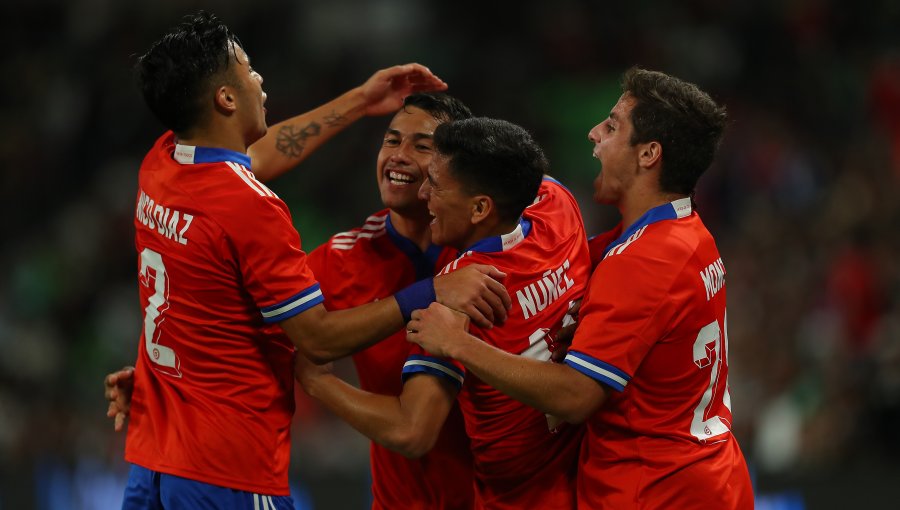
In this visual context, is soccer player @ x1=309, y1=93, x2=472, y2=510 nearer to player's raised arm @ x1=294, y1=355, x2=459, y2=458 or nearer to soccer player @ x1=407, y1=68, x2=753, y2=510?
player's raised arm @ x1=294, y1=355, x2=459, y2=458

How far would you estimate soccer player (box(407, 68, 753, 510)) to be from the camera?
3.62 meters

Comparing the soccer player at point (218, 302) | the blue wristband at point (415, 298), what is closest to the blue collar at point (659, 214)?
the soccer player at point (218, 302)

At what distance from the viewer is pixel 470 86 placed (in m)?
11.3

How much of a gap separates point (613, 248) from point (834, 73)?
7.24 meters

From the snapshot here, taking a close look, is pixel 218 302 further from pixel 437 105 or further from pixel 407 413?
pixel 437 105

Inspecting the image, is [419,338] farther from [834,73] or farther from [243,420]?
[834,73]

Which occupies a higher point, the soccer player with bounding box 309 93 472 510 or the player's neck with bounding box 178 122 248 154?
the player's neck with bounding box 178 122 248 154

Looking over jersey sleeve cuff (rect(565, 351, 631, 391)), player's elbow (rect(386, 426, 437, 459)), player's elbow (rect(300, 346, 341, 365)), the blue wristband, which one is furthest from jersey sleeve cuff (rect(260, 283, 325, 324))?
jersey sleeve cuff (rect(565, 351, 631, 391))

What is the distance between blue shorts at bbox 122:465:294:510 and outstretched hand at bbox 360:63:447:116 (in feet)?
5.74

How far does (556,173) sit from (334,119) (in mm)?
5745

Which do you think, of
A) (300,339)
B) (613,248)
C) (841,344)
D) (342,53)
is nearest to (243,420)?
(300,339)

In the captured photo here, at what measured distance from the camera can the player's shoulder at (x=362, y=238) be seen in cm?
461

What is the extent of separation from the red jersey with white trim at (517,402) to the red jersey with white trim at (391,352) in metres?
0.29

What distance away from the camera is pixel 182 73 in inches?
155
